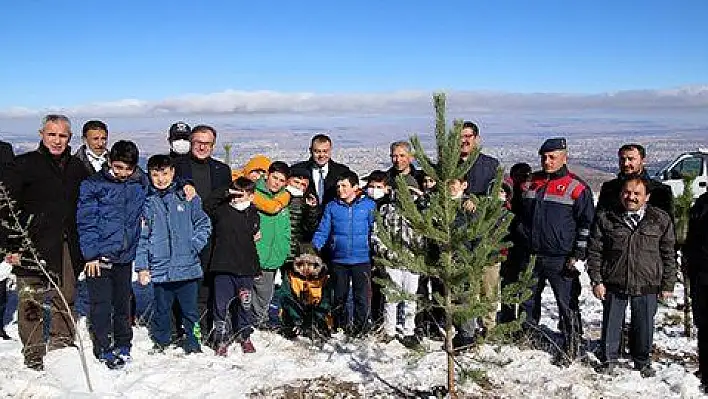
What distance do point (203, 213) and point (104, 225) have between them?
0.94 meters

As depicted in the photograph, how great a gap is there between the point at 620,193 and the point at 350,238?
2.74 meters

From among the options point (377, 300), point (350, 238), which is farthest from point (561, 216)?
point (377, 300)

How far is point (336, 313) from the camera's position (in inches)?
270

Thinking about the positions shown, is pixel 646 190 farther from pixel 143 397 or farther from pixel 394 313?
pixel 143 397

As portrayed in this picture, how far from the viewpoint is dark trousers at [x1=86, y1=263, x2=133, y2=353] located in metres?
5.38

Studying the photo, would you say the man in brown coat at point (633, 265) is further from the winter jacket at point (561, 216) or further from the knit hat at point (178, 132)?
the knit hat at point (178, 132)

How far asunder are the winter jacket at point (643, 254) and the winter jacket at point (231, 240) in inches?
141

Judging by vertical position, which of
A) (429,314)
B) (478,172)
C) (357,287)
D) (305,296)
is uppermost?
(478,172)

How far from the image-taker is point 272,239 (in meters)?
6.50

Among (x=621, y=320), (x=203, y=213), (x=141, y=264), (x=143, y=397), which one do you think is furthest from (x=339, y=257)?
(x=621, y=320)

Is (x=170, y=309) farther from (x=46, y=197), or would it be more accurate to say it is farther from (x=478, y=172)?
(x=478, y=172)

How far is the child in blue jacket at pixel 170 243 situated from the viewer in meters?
5.59

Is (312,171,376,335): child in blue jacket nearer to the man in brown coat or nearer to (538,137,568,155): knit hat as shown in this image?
(538,137,568,155): knit hat

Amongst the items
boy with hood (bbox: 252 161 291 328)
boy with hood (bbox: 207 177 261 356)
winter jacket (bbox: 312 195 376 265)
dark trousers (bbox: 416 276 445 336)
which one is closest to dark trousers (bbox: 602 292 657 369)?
dark trousers (bbox: 416 276 445 336)
